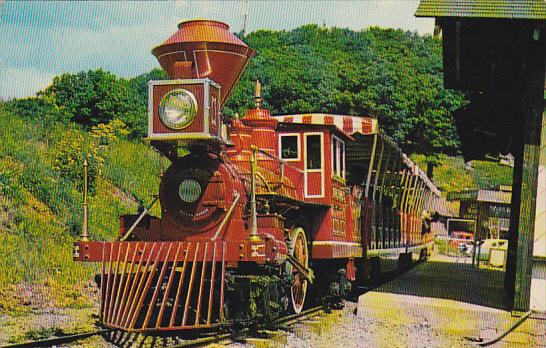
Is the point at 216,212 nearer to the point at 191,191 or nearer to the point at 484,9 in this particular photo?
the point at 191,191

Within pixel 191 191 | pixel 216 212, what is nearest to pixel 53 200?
pixel 191 191

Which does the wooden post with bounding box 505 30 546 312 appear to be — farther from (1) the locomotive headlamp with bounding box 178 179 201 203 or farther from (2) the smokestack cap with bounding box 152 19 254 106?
(1) the locomotive headlamp with bounding box 178 179 201 203

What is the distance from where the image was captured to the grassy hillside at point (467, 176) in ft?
174

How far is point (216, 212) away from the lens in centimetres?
895

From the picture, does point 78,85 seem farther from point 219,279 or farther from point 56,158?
point 219,279

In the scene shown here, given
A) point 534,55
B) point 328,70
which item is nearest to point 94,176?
point 534,55

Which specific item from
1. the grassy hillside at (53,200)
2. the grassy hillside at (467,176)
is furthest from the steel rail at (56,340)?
the grassy hillside at (467,176)

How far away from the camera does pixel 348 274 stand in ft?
41.5

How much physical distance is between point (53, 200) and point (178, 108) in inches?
318

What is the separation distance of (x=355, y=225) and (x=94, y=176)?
7.98m

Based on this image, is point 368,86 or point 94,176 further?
point 368,86

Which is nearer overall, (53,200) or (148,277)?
(148,277)

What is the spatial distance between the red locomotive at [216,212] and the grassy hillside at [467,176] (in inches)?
1611

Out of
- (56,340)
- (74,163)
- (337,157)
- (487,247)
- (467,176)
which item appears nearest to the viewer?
(56,340)
